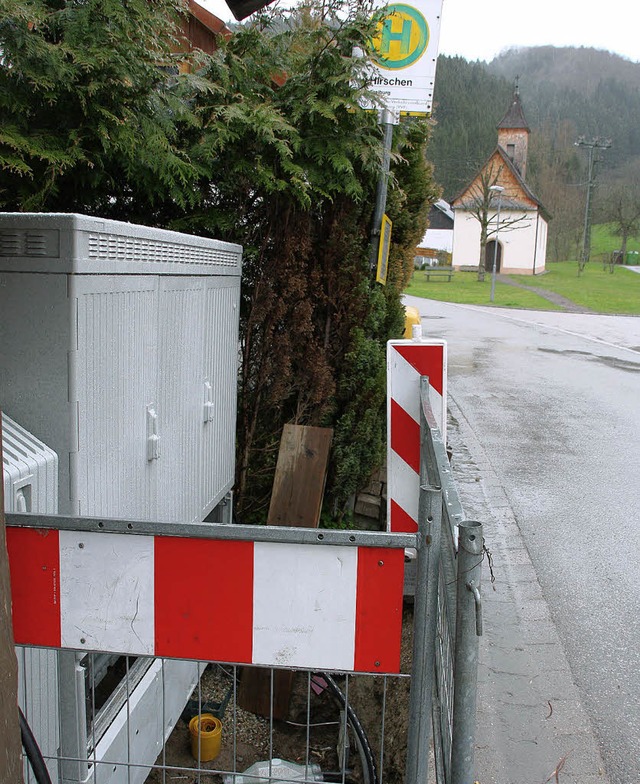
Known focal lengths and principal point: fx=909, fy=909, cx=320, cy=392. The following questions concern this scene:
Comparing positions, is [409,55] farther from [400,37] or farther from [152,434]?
[152,434]

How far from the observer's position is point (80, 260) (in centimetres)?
280

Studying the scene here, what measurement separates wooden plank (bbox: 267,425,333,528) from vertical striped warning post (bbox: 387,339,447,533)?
2.86ft

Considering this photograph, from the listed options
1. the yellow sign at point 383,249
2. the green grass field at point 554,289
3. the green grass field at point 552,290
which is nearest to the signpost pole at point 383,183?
the yellow sign at point 383,249

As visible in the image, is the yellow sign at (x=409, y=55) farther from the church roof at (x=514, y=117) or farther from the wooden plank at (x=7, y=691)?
the church roof at (x=514, y=117)

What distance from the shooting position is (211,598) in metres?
2.33

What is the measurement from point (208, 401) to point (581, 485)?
5000mm

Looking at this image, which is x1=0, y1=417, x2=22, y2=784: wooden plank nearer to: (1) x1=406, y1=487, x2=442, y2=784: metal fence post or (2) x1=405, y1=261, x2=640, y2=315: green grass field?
(1) x1=406, y1=487, x2=442, y2=784: metal fence post

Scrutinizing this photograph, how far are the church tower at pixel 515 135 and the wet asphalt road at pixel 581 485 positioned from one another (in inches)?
2907

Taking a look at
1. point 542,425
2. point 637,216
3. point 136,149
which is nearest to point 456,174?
point 637,216

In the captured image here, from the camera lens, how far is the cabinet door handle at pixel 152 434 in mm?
3579

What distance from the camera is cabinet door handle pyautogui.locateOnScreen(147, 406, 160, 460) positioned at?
358 cm

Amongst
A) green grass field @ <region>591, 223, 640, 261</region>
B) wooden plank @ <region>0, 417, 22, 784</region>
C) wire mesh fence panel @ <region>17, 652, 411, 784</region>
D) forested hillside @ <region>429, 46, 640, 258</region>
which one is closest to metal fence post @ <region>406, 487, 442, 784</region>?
wire mesh fence panel @ <region>17, 652, 411, 784</region>

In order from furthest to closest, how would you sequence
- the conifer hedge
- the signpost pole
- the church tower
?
the church tower → the signpost pole → the conifer hedge

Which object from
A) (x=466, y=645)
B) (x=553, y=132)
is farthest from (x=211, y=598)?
(x=553, y=132)
